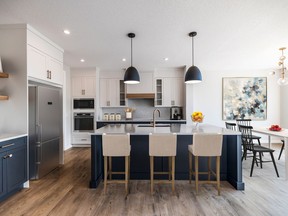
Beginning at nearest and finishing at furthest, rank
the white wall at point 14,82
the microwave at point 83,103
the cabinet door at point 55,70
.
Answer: the white wall at point 14,82
the cabinet door at point 55,70
the microwave at point 83,103

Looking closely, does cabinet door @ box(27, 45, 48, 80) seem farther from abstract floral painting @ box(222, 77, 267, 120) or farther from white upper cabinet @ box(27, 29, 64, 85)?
abstract floral painting @ box(222, 77, 267, 120)

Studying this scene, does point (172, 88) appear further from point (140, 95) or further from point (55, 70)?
point (55, 70)

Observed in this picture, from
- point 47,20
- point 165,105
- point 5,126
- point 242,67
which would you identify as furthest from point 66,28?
point 242,67

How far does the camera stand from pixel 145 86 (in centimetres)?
564

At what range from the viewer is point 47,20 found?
257 cm

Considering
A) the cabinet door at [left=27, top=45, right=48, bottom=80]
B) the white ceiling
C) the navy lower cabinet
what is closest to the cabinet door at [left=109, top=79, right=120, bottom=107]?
the white ceiling

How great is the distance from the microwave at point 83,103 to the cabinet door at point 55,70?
1.62m

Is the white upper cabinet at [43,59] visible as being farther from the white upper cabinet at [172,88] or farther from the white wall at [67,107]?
the white upper cabinet at [172,88]

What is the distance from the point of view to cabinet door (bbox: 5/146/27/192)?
2.39m

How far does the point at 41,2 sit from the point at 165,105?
4.27m

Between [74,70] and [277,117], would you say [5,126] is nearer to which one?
[74,70]

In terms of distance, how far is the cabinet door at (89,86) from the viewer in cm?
551

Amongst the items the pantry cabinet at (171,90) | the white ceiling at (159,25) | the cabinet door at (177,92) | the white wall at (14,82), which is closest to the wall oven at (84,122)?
the white ceiling at (159,25)

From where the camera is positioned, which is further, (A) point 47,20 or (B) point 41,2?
(A) point 47,20
